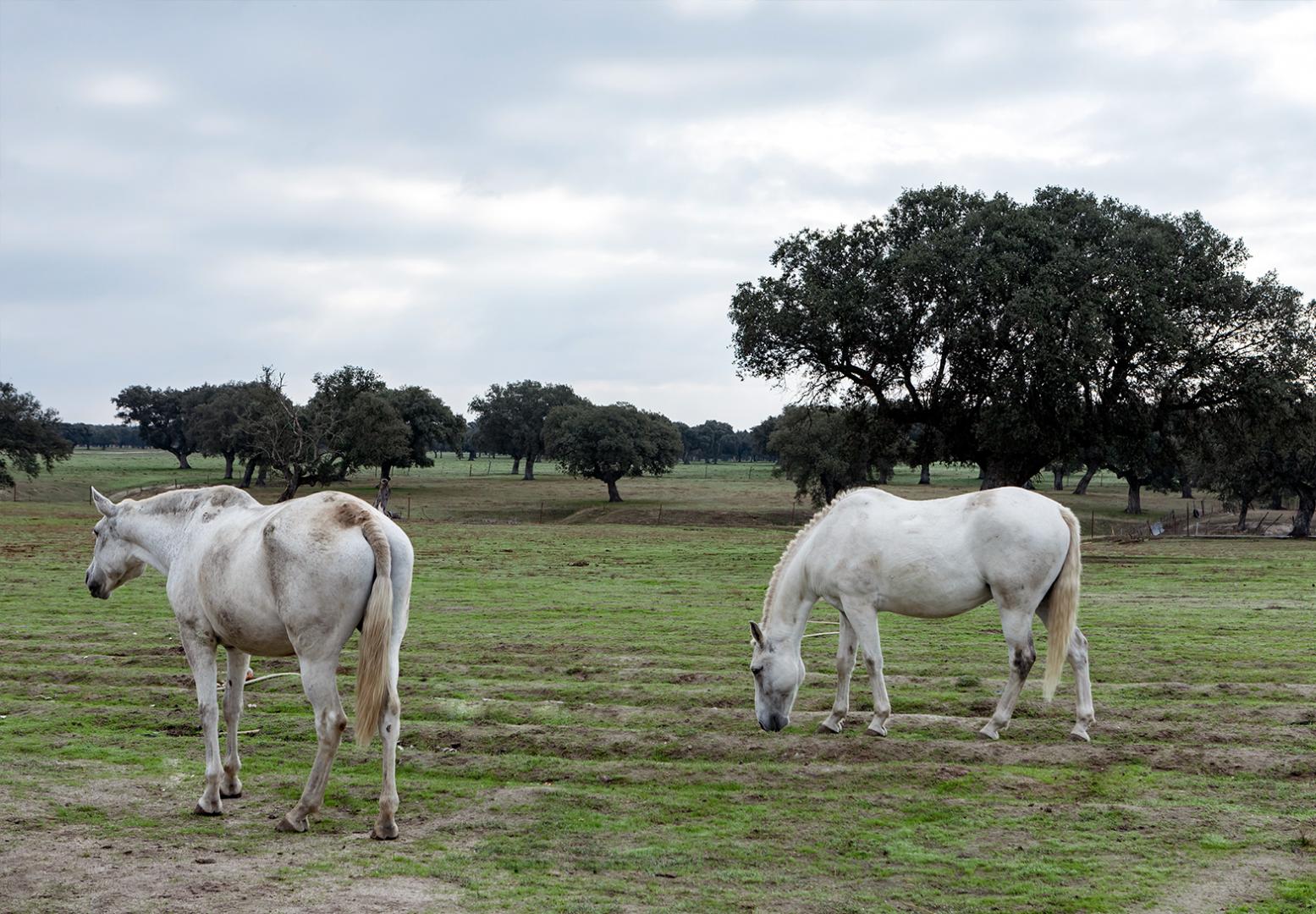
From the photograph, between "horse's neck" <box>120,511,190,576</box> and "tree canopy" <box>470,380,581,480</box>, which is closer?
"horse's neck" <box>120,511,190,576</box>

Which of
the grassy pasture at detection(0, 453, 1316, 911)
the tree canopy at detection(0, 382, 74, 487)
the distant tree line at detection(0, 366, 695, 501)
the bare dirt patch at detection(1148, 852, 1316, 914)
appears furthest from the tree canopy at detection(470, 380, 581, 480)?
the bare dirt patch at detection(1148, 852, 1316, 914)

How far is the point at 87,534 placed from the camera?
1538 inches

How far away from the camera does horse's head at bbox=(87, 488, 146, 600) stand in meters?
9.09

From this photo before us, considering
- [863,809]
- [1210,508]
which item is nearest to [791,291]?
[863,809]

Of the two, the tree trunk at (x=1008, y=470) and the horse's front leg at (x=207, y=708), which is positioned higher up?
the tree trunk at (x=1008, y=470)

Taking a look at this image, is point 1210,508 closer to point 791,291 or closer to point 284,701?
point 791,291

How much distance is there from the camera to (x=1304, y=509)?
51.8 meters

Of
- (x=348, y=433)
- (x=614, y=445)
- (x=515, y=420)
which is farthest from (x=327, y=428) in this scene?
(x=515, y=420)

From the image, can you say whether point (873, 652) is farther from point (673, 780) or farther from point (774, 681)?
point (673, 780)

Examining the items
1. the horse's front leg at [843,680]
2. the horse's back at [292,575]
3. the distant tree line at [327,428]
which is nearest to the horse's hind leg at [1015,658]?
the horse's front leg at [843,680]

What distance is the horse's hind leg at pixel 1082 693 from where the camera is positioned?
9.87m

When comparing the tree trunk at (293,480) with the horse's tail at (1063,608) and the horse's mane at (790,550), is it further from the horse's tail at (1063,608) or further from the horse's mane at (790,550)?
the horse's tail at (1063,608)

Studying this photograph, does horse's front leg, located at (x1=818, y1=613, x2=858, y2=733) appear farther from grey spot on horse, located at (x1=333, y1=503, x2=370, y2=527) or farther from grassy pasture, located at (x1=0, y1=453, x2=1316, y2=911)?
grey spot on horse, located at (x1=333, y1=503, x2=370, y2=527)

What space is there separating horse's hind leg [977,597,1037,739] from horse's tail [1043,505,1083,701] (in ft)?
0.63
